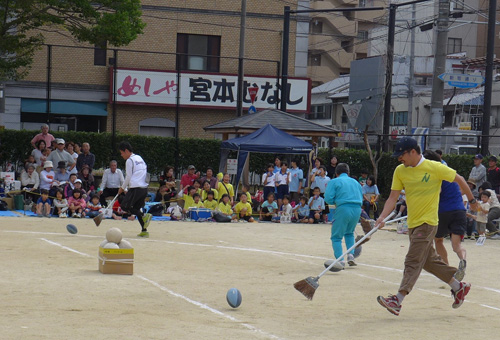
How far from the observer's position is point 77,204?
67.6ft

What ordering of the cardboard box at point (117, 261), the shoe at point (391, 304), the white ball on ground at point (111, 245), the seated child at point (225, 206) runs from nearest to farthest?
the shoe at point (391, 304), the cardboard box at point (117, 261), the white ball on ground at point (111, 245), the seated child at point (225, 206)

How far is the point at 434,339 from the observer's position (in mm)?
7656

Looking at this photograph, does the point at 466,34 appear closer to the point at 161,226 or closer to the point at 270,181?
the point at 270,181

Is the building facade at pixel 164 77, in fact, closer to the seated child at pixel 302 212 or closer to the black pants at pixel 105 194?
the black pants at pixel 105 194

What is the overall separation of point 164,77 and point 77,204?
12.3m

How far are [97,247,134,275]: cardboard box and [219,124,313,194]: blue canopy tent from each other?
513 inches

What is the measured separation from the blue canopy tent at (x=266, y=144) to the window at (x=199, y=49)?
30.6ft

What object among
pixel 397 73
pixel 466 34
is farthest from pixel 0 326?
pixel 466 34

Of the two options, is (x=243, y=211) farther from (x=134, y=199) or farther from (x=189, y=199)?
(x=134, y=199)

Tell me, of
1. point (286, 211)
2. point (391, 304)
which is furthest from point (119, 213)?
point (391, 304)

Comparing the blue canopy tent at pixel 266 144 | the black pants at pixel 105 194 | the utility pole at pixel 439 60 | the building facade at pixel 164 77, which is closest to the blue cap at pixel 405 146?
the black pants at pixel 105 194

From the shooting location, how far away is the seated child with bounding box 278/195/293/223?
22.1 metres

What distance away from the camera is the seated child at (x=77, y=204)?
20.4m

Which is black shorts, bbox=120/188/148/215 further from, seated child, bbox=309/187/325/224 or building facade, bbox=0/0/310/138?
building facade, bbox=0/0/310/138
